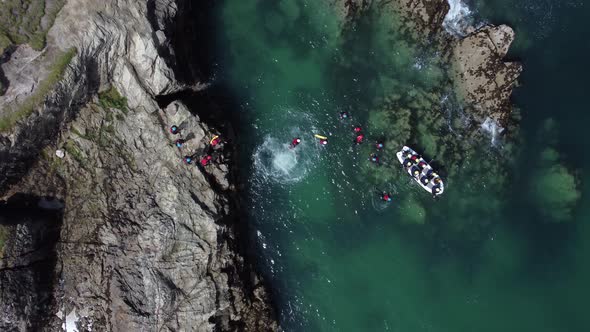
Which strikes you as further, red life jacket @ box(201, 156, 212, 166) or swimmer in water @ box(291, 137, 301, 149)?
swimmer in water @ box(291, 137, 301, 149)

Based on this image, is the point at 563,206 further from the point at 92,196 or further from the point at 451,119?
the point at 92,196

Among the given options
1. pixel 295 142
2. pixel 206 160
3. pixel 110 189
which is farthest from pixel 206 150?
pixel 110 189

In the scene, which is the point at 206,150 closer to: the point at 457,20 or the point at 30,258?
the point at 30,258

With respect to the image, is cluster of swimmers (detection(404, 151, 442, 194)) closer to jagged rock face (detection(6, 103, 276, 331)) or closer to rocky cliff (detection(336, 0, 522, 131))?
rocky cliff (detection(336, 0, 522, 131))

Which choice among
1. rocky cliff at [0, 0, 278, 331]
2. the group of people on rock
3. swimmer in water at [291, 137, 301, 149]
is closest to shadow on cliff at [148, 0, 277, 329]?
rocky cliff at [0, 0, 278, 331]

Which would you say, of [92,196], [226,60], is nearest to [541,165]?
[226,60]

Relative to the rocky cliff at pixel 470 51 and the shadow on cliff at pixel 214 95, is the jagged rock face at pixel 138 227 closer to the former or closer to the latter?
the shadow on cliff at pixel 214 95
